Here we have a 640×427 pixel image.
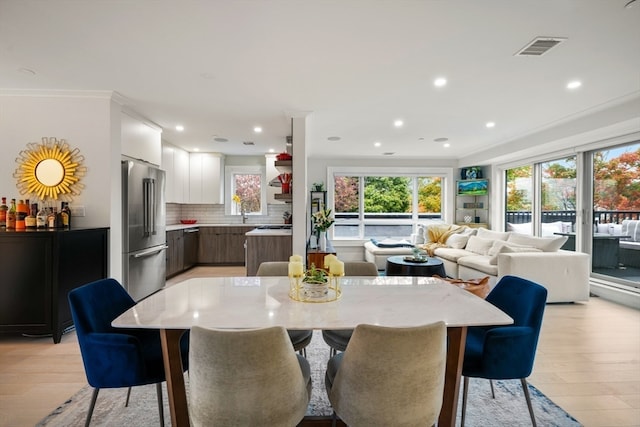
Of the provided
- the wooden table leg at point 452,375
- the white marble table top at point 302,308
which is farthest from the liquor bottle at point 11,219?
the wooden table leg at point 452,375

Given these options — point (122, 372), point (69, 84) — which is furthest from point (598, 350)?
point (69, 84)

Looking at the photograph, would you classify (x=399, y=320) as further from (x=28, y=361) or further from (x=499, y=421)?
(x=28, y=361)

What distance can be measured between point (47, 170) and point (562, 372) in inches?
209

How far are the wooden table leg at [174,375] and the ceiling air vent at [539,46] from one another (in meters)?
3.13

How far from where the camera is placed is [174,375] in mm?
1462

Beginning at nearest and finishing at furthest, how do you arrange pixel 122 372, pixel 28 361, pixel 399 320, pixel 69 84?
pixel 399 320 < pixel 122 372 < pixel 28 361 < pixel 69 84

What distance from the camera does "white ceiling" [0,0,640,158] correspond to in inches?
82.7

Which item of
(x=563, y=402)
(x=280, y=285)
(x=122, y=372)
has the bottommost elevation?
(x=563, y=402)

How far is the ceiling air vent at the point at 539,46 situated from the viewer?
2420mm

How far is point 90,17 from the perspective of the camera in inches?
85.1

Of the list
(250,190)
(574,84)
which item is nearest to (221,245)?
(250,190)

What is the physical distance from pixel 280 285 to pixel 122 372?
925 millimetres

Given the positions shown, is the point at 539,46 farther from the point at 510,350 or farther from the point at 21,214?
the point at 21,214

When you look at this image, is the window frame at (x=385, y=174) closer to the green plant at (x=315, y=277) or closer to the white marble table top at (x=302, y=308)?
the white marble table top at (x=302, y=308)
